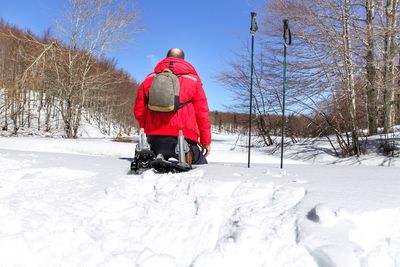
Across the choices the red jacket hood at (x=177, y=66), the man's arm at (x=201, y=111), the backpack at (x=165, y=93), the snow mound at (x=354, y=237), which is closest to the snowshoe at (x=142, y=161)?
the backpack at (x=165, y=93)

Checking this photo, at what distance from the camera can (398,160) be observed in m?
7.30

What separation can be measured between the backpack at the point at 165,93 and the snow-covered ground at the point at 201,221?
63cm

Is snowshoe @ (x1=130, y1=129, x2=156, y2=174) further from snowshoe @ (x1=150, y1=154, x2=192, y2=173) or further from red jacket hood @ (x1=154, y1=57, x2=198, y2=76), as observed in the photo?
red jacket hood @ (x1=154, y1=57, x2=198, y2=76)

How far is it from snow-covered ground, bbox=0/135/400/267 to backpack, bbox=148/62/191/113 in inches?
24.7

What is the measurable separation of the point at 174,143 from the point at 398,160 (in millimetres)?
6359

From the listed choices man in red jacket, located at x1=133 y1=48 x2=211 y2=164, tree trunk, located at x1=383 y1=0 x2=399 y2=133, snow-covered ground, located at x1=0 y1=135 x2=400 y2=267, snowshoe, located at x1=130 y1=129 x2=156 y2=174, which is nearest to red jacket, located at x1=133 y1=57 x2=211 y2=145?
man in red jacket, located at x1=133 y1=48 x2=211 y2=164

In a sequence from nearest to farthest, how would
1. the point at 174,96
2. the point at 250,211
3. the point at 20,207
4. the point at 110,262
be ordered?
the point at 110,262
the point at 250,211
the point at 20,207
the point at 174,96

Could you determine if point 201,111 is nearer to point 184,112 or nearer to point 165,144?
point 184,112

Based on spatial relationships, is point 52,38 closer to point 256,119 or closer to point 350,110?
point 256,119

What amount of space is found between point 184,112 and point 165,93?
29 centimetres

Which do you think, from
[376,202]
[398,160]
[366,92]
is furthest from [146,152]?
[366,92]

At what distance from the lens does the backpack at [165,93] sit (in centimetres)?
288

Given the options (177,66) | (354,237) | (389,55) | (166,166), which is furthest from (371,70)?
(354,237)

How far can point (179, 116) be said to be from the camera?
3.05 meters
